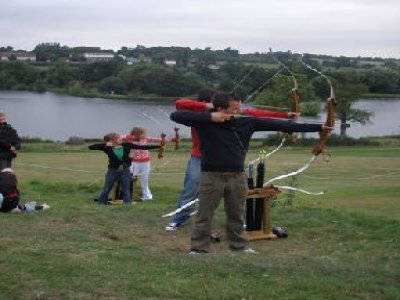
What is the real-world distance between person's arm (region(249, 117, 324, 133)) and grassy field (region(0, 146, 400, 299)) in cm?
144

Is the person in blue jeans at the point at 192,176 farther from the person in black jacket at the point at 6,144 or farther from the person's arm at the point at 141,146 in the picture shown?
the person in black jacket at the point at 6,144

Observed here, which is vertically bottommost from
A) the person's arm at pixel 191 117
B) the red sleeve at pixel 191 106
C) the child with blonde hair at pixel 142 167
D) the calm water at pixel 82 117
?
the calm water at pixel 82 117

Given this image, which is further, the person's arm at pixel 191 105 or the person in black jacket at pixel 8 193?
the person in black jacket at pixel 8 193

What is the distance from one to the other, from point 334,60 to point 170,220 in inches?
261

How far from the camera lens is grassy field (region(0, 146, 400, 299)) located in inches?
245

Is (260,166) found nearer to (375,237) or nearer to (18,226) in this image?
(375,237)

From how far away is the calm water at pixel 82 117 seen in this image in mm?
62000

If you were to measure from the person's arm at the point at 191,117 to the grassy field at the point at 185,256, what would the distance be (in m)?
A: 1.47

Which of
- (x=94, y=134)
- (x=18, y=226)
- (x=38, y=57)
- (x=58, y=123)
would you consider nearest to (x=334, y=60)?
(x=18, y=226)

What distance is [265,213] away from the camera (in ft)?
33.2

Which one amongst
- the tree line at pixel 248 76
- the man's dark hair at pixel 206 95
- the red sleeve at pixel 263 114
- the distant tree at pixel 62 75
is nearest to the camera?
the red sleeve at pixel 263 114

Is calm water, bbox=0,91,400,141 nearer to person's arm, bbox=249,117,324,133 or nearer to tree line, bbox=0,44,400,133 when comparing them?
tree line, bbox=0,44,400,133

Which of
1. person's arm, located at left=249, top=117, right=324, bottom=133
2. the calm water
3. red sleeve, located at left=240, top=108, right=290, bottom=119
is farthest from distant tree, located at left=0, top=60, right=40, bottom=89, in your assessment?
person's arm, located at left=249, top=117, right=324, bottom=133

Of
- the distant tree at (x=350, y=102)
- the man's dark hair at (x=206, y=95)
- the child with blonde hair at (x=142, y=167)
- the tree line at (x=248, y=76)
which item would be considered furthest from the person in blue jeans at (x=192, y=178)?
the distant tree at (x=350, y=102)
